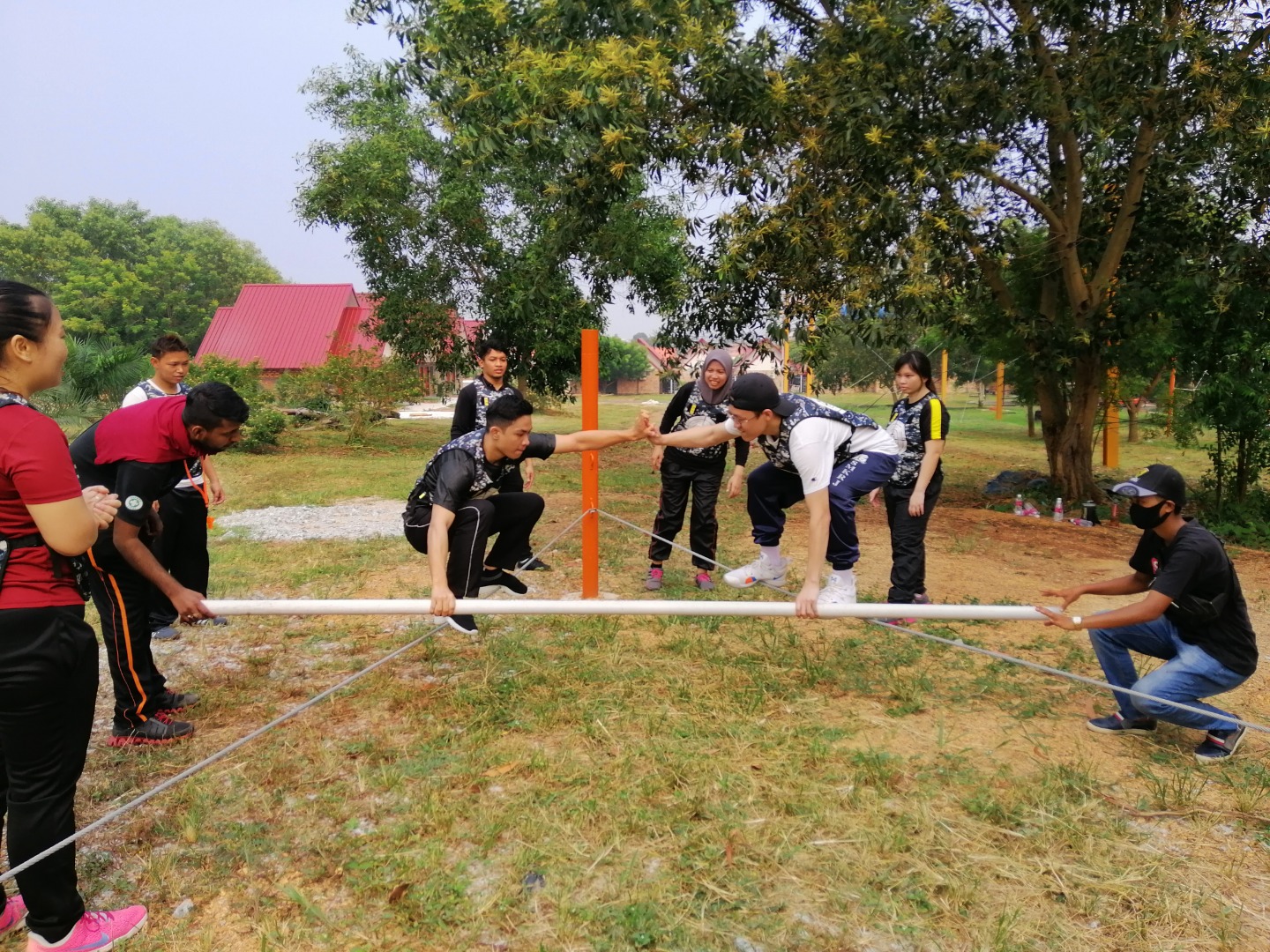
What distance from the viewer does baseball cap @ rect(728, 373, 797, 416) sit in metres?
3.80

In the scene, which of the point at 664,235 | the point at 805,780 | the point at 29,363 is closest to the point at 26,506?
the point at 29,363

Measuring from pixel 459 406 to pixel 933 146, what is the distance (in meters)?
4.73

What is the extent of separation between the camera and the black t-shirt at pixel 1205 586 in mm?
3109

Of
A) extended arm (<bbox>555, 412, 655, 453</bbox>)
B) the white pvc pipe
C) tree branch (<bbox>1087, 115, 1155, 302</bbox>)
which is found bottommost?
the white pvc pipe

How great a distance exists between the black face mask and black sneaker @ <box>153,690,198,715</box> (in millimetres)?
3972

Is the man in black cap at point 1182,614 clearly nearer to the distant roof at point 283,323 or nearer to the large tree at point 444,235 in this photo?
the large tree at point 444,235

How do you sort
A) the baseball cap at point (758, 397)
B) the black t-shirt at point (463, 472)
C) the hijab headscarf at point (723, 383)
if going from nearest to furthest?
the black t-shirt at point (463, 472) → the baseball cap at point (758, 397) → the hijab headscarf at point (723, 383)

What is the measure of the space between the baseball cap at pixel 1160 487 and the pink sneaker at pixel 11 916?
12.2 ft

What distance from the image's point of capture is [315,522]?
8648 mm

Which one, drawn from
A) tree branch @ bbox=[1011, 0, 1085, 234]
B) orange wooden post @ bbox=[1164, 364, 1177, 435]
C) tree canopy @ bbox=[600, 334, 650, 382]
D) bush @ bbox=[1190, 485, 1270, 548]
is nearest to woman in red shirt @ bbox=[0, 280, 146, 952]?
tree branch @ bbox=[1011, 0, 1085, 234]

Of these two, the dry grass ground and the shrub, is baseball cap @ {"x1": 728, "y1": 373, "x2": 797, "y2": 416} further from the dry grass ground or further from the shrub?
the shrub

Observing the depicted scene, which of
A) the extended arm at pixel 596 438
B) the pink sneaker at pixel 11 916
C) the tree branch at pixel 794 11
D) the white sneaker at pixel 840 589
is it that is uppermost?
the tree branch at pixel 794 11

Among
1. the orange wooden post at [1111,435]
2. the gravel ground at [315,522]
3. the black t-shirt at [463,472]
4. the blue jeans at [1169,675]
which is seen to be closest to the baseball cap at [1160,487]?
the blue jeans at [1169,675]

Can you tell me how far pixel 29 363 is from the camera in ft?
6.71
